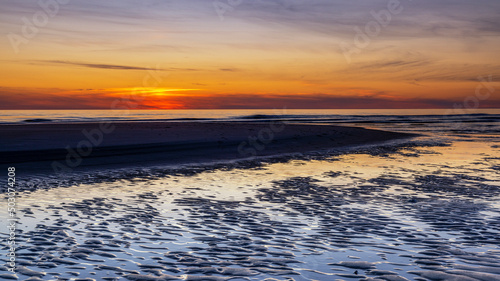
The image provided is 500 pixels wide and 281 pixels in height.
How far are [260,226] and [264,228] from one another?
165mm

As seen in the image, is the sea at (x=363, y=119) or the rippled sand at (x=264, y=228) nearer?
the rippled sand at (x=264, y=228)

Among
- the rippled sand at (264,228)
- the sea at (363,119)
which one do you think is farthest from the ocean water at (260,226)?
the sea at (363,119)

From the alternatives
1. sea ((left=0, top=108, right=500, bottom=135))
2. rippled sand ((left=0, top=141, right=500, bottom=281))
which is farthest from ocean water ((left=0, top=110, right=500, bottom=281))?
sea ((left=0, top=108, right=500, bottom=135))

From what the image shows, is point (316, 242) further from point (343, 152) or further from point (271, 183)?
point (343, 152)

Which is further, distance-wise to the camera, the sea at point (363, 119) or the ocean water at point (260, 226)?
the sea at point (363, 119)

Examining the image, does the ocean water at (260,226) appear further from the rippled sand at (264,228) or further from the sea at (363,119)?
the sea at (363,119)

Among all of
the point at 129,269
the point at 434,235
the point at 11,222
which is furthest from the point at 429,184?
the point at 11,222

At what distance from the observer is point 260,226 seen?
8.05 m

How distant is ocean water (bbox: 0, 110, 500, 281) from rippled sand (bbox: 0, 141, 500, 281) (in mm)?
22

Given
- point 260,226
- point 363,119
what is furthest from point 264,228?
point 363,119

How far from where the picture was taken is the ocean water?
582 cm

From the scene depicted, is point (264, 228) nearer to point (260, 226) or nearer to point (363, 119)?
point (260, 226)

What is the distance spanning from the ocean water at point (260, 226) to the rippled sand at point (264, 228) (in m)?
0.02

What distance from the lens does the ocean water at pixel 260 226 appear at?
5.82 meters
